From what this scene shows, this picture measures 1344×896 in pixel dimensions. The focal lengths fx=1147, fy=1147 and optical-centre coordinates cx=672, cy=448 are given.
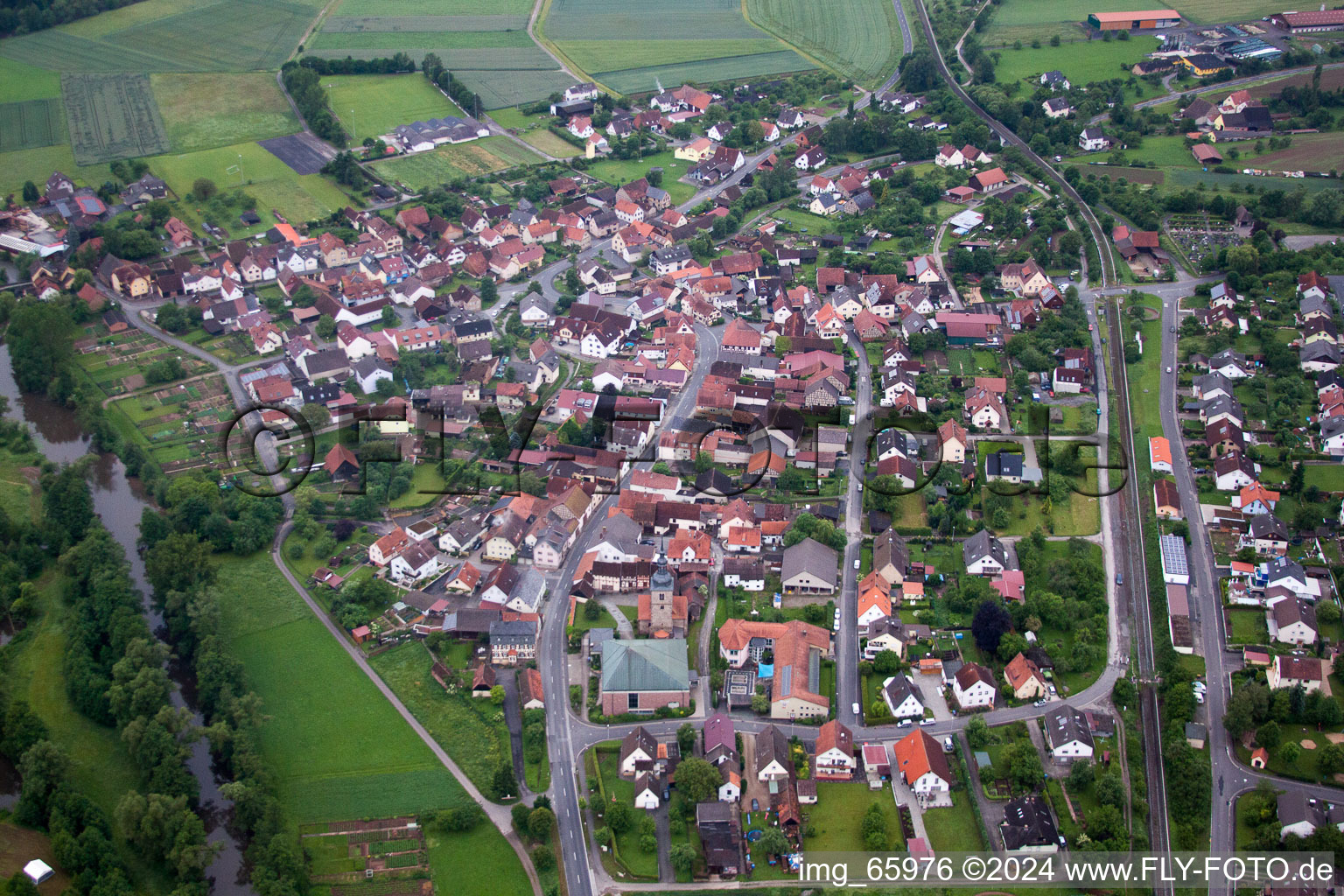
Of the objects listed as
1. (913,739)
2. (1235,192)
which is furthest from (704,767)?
(1235,192)

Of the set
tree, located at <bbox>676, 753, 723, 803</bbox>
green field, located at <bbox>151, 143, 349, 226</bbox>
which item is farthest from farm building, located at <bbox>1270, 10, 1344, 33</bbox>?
tree, located at <bbox>676, 753, 723, 803</bbox>

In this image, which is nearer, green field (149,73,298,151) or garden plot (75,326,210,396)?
garden plot (75,326,210,396)

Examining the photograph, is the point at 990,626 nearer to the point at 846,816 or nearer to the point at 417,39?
the point at 846,816

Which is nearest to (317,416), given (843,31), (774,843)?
(774,843)

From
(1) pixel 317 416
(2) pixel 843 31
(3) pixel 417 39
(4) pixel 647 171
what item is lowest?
(1) pixel 317 416

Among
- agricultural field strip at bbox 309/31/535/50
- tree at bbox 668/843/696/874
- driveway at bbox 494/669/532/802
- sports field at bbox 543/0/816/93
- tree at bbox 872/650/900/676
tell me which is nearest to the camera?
tree at bbox 668/843/696/874

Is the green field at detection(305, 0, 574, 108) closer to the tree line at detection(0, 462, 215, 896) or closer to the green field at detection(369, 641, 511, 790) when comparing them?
the tree line at detection(0, 462, 215, 896)
